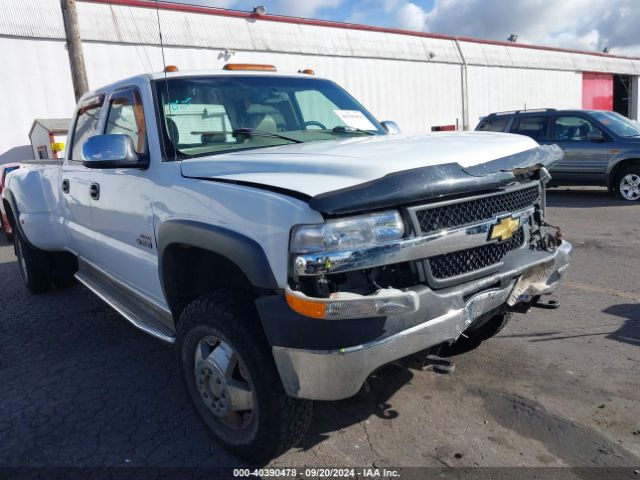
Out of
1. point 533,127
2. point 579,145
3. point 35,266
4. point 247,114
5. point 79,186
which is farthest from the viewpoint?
point 533,127

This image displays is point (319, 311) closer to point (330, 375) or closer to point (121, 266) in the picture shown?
point (330, 375)

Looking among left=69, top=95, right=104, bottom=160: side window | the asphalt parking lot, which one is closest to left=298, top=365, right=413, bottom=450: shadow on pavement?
the asphalt parking lot

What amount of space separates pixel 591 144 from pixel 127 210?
373 inches

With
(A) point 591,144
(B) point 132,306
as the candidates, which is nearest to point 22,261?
(B) point 132,306

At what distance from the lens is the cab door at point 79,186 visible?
4.35 meters

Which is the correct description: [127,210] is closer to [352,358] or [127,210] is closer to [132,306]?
[132,306]

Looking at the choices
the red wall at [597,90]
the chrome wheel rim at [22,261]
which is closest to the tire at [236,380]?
the chrome wheel rim at [22,261]

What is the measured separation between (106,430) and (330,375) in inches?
66.4

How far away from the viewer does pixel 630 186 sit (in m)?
9.92

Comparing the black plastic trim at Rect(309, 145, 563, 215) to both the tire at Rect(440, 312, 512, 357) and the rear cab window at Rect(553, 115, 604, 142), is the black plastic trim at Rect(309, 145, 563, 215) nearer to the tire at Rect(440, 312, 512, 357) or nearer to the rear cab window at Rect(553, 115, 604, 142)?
the tire at Rect(440, 312, 512, 357)

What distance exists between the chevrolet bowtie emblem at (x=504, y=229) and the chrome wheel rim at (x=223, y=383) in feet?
4.36

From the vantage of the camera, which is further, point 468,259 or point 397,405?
point 397,405

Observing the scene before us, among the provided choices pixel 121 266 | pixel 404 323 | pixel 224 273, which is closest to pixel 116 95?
pixel 121 266

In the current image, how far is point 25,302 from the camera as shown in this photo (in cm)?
579
